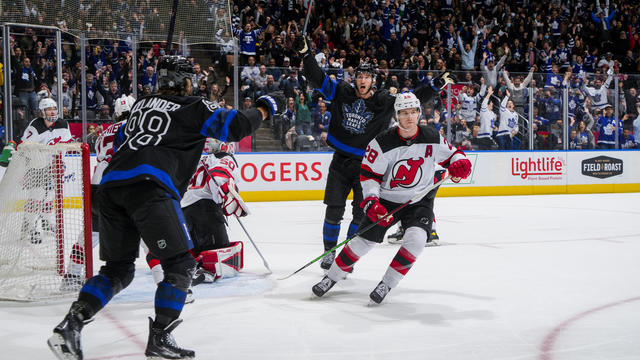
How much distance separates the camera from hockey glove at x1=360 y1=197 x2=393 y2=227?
133 inches

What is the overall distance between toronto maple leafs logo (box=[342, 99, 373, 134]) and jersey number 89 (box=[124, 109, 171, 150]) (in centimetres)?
216

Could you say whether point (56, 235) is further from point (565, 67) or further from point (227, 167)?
point (565, 67)

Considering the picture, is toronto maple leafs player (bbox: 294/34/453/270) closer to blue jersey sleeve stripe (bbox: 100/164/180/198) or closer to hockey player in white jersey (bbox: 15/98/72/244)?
hockey player in white jersey (bbox: 15/98/72/244)

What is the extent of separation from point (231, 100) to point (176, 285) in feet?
23.8

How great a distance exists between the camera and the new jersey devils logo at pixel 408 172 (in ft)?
11.7

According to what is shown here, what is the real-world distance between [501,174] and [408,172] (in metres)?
7.78

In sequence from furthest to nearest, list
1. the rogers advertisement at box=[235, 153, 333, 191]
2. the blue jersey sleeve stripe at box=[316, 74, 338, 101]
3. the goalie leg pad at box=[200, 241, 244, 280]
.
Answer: the rogers advertisement at box=[235, 153, 333, 191] → the blue jersey sleeve stripe at box=[316, 74, 338, 101] → the goalie leg pad at box=[200, 241, 244, 280]

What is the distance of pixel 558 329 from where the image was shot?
9.51 ft

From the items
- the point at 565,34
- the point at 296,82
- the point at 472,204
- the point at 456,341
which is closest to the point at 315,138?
the point at 296,82

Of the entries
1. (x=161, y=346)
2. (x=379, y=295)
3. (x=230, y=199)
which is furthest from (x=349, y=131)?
(x=161, y=346)

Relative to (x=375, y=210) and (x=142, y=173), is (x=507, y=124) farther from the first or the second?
(x=142, y=173)

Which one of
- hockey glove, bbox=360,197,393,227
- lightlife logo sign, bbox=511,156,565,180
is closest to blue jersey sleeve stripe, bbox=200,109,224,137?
hockey glove, bbox=360,197,393,227

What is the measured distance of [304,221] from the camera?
24.5 ft

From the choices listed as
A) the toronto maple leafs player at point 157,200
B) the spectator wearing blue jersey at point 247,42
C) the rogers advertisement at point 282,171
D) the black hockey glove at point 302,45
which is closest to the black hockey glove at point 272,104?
→ the toronto maple leafs player at point 157,200
